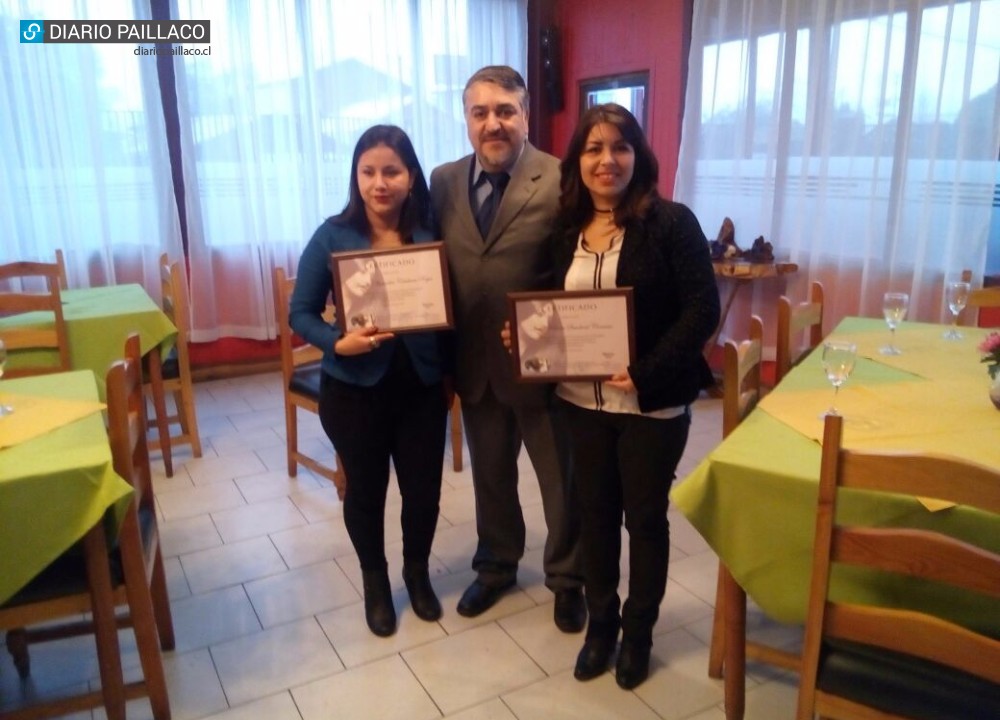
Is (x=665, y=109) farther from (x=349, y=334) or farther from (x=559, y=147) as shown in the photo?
(x=349, y=334)

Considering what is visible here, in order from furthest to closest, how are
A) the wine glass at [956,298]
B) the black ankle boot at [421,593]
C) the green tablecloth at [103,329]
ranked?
the green tablecloth at [103,329]
the wine glass at [956,298]
the black ankle boot at [421,593]

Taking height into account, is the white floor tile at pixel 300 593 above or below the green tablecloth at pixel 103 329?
below

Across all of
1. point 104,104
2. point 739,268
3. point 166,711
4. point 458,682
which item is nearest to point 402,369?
point 458,682

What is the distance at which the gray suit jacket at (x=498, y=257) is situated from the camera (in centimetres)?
196

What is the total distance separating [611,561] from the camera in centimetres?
195

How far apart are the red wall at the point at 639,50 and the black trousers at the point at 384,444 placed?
2.96 meters

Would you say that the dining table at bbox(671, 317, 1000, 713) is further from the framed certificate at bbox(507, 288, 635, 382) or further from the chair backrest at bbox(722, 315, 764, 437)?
the framed certificate at bbox(507, 288, 635, 382)

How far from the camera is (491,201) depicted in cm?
202

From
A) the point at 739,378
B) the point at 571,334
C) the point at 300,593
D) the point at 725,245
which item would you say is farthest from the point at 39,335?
the point at 725,245

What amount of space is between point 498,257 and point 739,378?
2.15ft

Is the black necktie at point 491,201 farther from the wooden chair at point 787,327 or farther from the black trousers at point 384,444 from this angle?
Answer: the wooden chair at point 787,327

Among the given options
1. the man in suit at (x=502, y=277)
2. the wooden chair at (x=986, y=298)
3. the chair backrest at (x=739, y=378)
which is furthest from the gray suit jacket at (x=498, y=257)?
the wooden chair at (x=986, y=298)

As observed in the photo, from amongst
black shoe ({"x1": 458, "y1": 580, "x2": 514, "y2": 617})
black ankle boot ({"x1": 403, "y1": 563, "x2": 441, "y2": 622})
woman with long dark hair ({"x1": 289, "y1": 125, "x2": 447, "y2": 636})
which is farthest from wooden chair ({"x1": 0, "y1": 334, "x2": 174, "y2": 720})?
black shoe ({"x1": 458, "y1": 580, "x2": 514, "y2": 617})

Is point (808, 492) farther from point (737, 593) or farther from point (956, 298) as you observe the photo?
point (956, 298)
